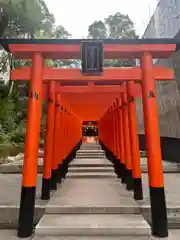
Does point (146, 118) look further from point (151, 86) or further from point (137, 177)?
point (137, 177)

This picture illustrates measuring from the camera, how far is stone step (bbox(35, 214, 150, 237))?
3.61 meters

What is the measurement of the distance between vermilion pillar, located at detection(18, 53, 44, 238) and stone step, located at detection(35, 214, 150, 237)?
259mm

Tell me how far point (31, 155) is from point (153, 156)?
2.16 meters

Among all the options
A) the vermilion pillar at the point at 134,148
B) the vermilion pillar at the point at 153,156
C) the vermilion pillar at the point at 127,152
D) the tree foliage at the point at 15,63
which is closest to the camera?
the vermilion pillar at the point at 153,156

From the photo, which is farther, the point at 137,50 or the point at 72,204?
the point at 72,204

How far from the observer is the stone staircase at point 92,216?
3607 millimetres

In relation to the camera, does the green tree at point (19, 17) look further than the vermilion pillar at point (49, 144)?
Yes

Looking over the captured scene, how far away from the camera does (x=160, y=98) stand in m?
10.3

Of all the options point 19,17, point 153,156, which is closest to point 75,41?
point 153,156

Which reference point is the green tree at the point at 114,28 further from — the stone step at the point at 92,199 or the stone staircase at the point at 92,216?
the stone staircase at the point at 92,216

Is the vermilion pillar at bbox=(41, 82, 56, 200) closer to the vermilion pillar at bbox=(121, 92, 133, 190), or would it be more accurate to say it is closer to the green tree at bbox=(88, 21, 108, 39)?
the vermilion pillar at bbox=(121, 92, 133, 190)

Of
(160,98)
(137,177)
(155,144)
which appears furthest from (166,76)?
(160,98)

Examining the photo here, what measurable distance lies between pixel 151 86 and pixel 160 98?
6.83 meters

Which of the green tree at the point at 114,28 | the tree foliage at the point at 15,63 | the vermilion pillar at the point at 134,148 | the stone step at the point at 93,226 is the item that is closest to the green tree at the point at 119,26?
the green tree at the point at 114,28
